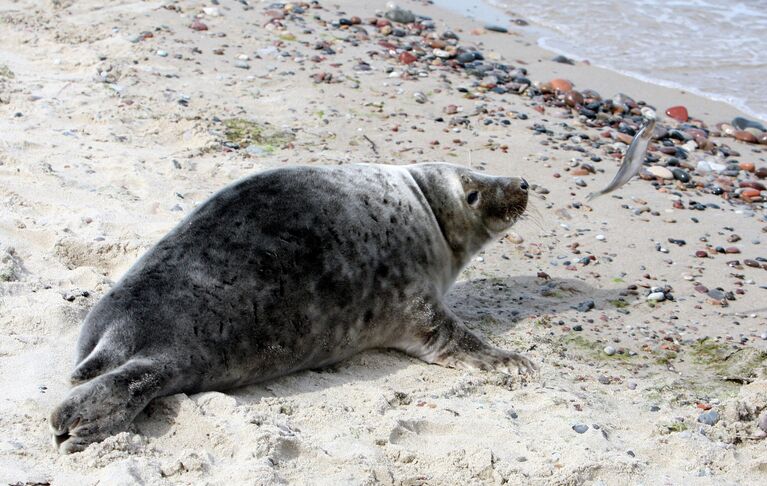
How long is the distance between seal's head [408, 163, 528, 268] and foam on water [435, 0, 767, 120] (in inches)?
188

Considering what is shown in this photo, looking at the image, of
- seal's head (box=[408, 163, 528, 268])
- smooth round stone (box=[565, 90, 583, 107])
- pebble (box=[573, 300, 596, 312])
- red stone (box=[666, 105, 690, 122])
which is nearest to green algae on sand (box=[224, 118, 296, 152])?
seal's head (box=[408, 163, 528, 268])

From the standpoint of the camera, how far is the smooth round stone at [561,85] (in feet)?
29.2

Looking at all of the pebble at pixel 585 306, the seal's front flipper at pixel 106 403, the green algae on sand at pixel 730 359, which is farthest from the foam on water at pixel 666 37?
the seal's front flipper at pixel 106 403

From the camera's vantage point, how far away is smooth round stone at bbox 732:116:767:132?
8630mm

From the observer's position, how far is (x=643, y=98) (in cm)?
929

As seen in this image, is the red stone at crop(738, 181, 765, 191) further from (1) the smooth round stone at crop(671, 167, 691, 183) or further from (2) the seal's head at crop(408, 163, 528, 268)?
(2) the seal's head at crop(408, 163, 528, 268)

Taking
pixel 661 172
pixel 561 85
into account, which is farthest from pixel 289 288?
pixel 561 85

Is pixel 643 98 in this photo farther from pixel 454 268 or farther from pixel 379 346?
pixel 379 346

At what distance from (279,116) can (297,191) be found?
3.22 meters

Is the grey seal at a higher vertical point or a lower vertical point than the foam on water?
higher

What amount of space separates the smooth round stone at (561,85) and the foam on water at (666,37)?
135 centimetres

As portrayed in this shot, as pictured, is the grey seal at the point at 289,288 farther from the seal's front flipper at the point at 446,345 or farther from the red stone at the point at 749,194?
the red stone at the point at 749,194

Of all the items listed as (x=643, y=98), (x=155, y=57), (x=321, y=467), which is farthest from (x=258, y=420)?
(x=643, y=98)

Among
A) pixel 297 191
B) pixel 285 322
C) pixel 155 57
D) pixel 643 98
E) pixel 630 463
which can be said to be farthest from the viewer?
pixel 643 98
